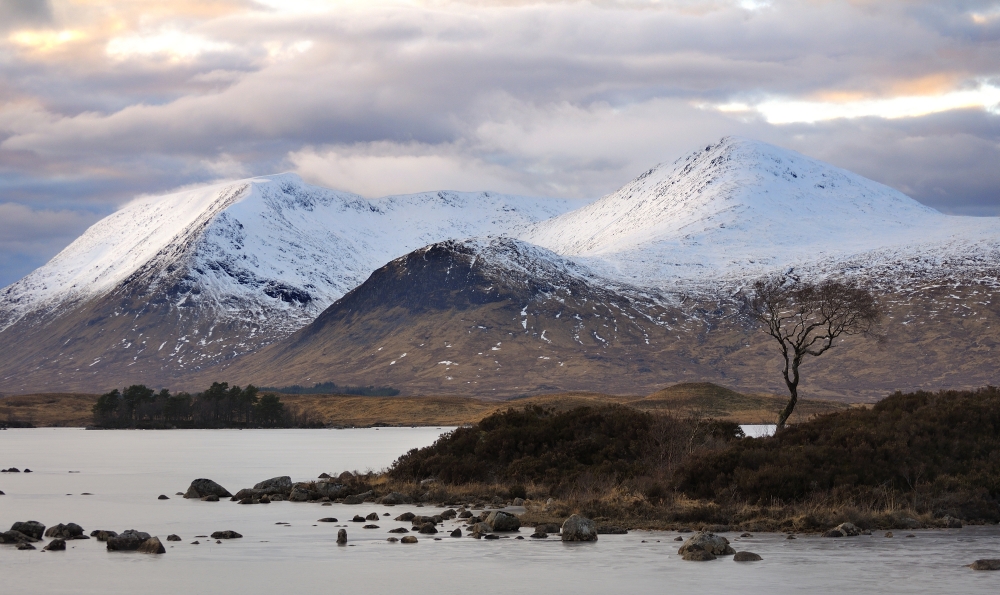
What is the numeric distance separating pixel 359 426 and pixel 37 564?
15890 centimetres

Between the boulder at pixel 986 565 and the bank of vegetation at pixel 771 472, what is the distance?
8871 millimetres

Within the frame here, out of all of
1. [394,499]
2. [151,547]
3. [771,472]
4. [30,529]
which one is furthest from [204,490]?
[771,472]

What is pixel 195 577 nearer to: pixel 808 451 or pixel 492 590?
pixel 492 590

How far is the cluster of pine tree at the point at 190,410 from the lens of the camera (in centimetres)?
18562

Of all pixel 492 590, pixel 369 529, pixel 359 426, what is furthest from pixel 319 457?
pixel 359 426

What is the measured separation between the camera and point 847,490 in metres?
43.5

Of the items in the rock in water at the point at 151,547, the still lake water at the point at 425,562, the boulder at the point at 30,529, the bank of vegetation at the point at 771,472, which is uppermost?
the bank of vegetation at the point at 771,472

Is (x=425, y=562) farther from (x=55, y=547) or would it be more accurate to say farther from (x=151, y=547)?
(x=55, y=547)

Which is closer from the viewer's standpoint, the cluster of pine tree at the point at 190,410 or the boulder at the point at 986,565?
the boulder at the point at 986,565

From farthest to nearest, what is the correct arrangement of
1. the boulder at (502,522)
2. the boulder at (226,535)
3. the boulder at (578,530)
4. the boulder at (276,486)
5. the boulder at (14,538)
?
the boulder at (276,486) → the boulder at (502,522) → the boulder at (226,535) → the boulder at (578,530) → the boulder at (14,538)

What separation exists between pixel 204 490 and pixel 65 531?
17.8 metres

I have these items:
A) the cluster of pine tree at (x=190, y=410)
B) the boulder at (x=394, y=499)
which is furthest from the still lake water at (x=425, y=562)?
the cluster of pine tree at (x=190, y=410)

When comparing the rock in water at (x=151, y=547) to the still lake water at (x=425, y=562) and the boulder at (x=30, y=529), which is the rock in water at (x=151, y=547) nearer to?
the still lake water at (x=425, y=562)

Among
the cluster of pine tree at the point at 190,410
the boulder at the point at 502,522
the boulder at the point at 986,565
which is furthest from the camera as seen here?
the cluster of pine tree at the point at 190,410
